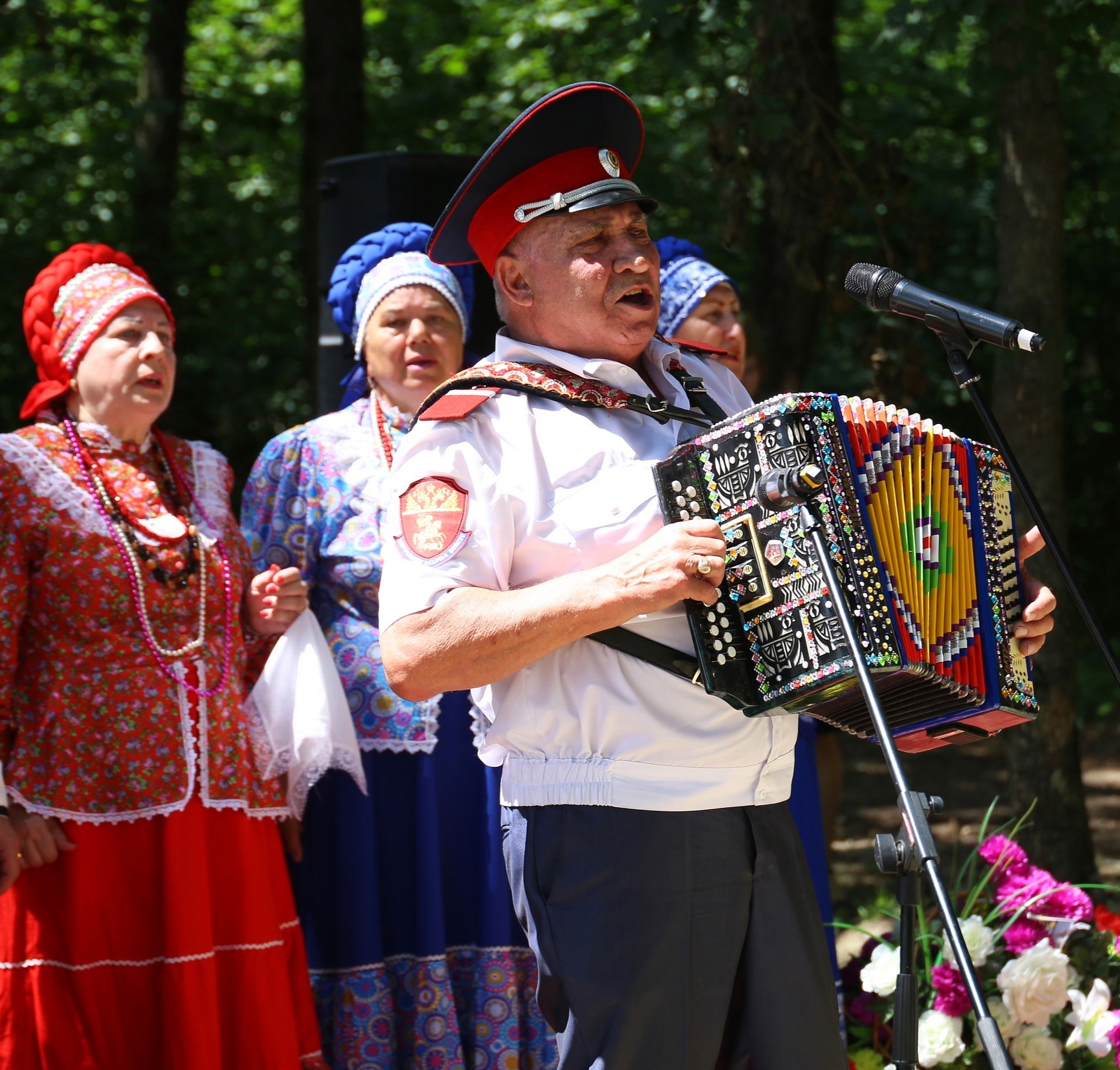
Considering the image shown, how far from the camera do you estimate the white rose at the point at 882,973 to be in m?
3.51

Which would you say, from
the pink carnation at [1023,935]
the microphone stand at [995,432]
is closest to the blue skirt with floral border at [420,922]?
the pink carnation at [1023,935]

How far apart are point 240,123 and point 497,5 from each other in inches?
92.1

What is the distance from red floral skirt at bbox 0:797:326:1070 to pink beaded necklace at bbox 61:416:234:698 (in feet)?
1.08

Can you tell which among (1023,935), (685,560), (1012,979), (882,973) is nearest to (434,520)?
(685,560)

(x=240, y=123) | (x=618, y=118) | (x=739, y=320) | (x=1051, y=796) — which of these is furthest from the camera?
(x=240, y=123)

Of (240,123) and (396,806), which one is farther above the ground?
(240,123)

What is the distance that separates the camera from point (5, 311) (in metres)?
9.77

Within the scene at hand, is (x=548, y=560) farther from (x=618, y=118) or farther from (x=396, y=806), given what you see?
(x=396, y=806)

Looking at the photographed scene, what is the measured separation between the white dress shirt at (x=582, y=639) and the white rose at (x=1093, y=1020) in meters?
1.44

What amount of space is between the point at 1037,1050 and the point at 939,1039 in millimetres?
268

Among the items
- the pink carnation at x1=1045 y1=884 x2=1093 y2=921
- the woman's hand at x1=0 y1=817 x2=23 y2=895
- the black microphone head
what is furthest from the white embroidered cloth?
the pink carnation at x1=1045 y1=884 x2=1093 y2=921

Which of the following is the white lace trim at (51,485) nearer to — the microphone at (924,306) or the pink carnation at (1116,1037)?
the microphone at (924,306)

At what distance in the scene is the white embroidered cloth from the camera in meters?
3.33

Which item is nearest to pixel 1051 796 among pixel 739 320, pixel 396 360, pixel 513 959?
pixel 739 320
